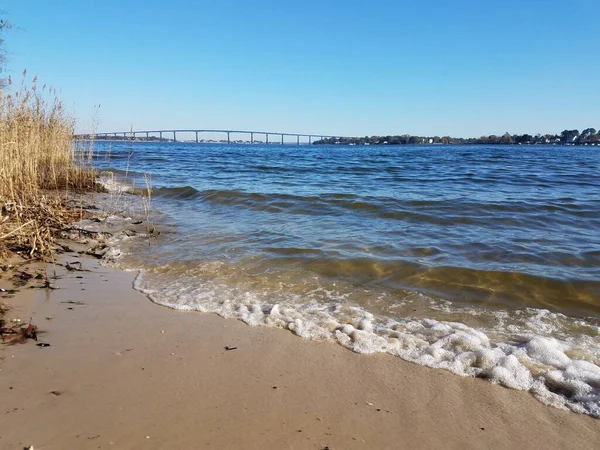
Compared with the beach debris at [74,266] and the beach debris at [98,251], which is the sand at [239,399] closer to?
the beach debris at [74,266]

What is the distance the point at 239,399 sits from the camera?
2342 mm

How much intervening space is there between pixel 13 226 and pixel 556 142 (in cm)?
11350

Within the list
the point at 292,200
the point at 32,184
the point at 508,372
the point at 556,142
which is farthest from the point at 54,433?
the point at 556,142

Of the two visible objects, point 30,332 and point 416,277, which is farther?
point 416,277

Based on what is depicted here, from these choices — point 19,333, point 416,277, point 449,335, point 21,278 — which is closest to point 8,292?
point 21,278

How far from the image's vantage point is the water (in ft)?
10.0

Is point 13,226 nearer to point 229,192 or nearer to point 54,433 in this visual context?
point 54,433

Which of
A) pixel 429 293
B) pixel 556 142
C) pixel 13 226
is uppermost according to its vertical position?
pixel 556 142

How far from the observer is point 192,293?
4254 millimetres

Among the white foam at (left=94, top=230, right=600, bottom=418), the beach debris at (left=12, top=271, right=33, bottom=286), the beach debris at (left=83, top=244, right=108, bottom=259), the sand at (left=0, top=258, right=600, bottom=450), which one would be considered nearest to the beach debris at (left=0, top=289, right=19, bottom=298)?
the beach debris at (left=12, top=271, right=33, bottom=286)

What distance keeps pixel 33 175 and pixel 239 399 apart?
744 centimetres

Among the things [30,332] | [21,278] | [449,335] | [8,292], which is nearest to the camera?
[30,332]

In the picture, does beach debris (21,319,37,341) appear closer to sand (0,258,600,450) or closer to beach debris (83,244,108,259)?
sand (0,258,600,450)

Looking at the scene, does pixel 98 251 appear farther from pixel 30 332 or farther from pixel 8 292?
pixel 30 332
